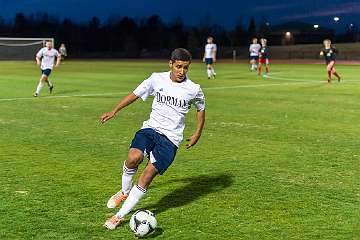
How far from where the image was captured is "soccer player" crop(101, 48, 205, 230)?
588 centimetres

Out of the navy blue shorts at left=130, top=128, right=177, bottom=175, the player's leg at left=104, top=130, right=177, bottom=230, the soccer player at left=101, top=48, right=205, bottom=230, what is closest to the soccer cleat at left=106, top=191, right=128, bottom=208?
the soccer player at left=101, top=48, right=205, bottom=230

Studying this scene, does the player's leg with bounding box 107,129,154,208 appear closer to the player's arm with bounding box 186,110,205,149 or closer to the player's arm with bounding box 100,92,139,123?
the player's arm with bounding box 100,92,139,123

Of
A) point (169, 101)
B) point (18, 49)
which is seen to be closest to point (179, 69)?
point (169, 101)

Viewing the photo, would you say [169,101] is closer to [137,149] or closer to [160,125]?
[160,125]

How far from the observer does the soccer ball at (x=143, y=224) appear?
5.53m

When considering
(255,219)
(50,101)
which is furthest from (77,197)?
(50,101)

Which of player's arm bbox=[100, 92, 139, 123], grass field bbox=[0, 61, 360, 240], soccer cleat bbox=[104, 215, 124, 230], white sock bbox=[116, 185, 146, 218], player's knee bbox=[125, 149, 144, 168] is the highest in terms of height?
player's arm bbox=[100, 92, 139, 123]

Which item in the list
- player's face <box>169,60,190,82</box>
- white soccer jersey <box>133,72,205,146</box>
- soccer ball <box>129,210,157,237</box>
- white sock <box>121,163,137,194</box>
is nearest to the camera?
soccer ball <box>129,210,157,237</box>

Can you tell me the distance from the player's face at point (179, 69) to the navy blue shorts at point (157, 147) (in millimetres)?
636

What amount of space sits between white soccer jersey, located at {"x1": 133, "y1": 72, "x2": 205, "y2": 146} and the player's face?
0.34ft

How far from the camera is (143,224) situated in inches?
219

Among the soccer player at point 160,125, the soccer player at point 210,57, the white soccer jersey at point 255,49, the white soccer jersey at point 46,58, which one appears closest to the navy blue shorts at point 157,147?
the soccer player at point 160,125

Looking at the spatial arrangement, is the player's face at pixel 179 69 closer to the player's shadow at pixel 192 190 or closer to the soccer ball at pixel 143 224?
the soccer ball at pixel 143 224

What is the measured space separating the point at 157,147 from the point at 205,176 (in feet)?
8.01
